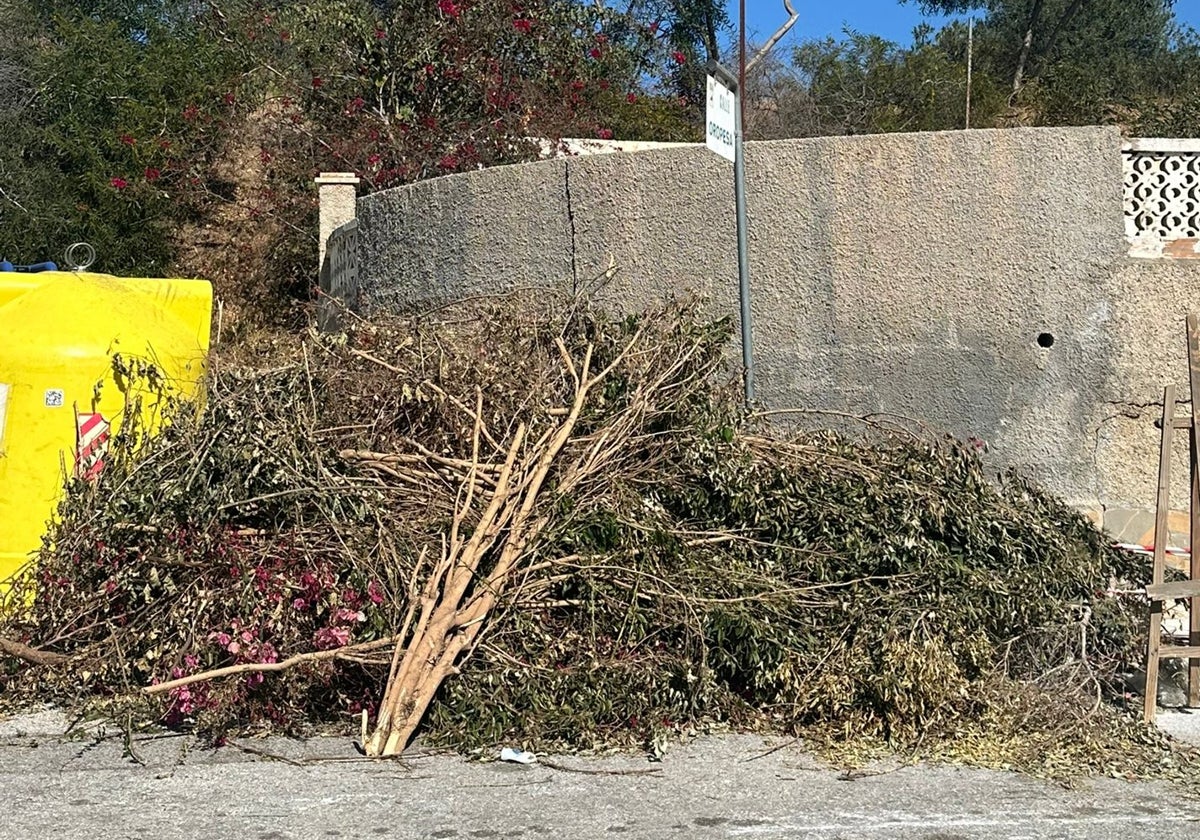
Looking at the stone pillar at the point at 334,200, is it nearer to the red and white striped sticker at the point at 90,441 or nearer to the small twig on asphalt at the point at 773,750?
the red and white striped sticker at the point at 90,441

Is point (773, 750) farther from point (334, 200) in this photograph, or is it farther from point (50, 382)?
point (334, 200)

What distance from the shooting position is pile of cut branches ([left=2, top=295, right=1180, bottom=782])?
16.5 ft

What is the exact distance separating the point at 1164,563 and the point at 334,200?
310 inches

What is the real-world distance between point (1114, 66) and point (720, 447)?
55.4ft

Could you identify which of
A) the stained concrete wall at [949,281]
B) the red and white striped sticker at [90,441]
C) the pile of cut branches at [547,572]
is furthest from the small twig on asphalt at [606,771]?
the red and white striped sticker at [90,441]

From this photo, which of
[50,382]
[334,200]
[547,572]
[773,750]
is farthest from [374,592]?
[334,200]

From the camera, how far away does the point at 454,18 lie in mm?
11289

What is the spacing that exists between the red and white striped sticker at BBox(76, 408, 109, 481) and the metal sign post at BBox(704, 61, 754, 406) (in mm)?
3383

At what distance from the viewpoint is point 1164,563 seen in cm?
546

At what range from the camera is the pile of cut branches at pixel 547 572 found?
504 centimetres

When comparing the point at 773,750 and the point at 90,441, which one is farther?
the point at 90,441

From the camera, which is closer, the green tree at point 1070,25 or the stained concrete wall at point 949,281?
the stained concrete wall at point 949,281

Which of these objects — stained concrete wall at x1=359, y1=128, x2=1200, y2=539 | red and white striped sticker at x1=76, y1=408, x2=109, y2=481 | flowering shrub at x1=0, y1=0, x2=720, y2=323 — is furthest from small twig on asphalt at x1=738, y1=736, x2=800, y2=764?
flowering shrub at x1=0, y1=0, x2=720, y2=323

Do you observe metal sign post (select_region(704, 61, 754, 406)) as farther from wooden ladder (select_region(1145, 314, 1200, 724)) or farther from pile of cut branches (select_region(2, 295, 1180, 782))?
wooden ladder (select_region(1145, 314, 1200, 724))
